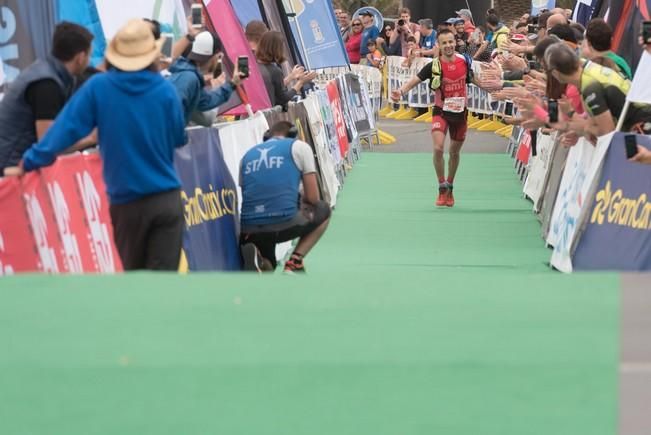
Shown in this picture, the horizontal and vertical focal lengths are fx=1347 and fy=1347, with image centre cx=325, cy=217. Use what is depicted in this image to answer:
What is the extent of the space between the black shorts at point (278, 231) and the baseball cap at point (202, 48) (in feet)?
4.83

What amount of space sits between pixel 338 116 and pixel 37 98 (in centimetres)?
1376

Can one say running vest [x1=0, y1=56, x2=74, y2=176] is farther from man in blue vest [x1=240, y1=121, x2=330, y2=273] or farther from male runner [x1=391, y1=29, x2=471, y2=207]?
male runner [x1=391, y1=29, x2=471, y2=207]

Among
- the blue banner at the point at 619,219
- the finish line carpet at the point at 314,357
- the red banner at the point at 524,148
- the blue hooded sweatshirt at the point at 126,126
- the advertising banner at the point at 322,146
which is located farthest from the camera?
the red banner at the point at 524,148

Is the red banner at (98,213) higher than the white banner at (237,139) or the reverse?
higher

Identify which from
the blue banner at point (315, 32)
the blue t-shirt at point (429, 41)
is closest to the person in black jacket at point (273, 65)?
the blue banner at point (315, 32)

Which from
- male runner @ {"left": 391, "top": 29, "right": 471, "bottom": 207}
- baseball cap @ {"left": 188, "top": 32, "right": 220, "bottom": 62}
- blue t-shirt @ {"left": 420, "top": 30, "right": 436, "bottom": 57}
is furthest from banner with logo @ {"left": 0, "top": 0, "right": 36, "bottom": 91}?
blue t-shirt @ {"left": 420, "top": 30, "right": 436, "bottom": 57}

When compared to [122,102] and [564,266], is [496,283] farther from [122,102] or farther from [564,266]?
[564,266]

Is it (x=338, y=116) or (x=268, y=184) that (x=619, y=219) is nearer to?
(x=268, y=184)

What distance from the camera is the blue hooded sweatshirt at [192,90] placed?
30.6ft

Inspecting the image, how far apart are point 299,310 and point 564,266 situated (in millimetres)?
7394

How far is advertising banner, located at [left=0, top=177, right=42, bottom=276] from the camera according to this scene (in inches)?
281

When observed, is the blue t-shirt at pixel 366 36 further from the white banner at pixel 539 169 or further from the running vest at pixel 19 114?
the running vest at pixel 19 114

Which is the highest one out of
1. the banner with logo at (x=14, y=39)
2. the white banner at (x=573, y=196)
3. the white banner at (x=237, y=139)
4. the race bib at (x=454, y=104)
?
the banner with logo at (x=14, y=39)

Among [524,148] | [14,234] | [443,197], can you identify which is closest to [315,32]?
[524,148]
